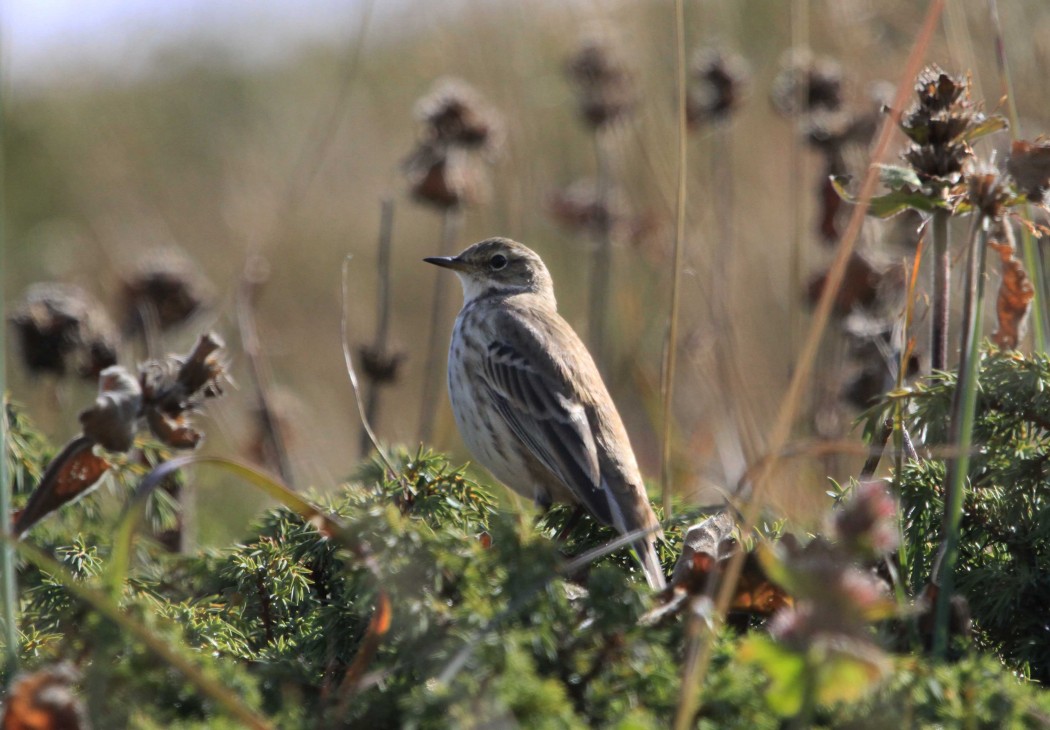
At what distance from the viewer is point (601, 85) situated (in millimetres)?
6098

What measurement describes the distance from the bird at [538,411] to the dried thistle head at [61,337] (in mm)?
1329

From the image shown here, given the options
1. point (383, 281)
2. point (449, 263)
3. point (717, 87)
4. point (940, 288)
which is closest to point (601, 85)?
point (717, 87)

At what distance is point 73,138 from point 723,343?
34.6ft

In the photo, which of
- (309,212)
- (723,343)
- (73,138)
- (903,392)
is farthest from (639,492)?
(73,138)

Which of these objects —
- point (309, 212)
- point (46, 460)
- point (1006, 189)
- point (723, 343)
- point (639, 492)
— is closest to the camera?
point (1006, 189)

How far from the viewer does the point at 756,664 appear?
1.87 metres

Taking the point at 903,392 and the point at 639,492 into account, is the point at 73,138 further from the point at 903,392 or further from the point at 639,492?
the point at 903,392

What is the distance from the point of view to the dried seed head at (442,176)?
5094mm

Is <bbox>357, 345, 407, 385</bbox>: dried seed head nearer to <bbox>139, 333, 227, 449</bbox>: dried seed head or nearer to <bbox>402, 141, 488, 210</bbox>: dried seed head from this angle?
<bbox>402, 141, 488, 210</bbox>: dried seed head

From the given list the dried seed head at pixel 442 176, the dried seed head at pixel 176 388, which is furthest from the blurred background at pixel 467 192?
the dried seed head at pixel 176 388

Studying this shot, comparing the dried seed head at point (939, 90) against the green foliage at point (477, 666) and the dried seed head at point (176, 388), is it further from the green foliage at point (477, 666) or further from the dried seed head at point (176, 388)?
the dried seed head at point (176, 388)

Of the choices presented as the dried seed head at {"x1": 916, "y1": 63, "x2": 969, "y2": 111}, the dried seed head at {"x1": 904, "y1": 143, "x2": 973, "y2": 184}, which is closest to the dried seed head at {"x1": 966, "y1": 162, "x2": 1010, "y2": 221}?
the dried seed head at {"x1": 904, "y1": 143, "x2": 973, "y2": 184}

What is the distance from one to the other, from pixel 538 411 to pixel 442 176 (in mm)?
1466

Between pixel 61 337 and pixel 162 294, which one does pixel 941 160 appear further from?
pixel 162 294
